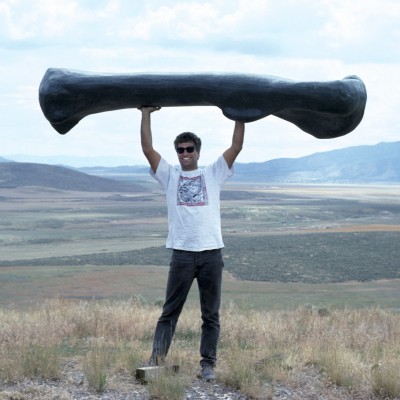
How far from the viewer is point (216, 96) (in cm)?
639

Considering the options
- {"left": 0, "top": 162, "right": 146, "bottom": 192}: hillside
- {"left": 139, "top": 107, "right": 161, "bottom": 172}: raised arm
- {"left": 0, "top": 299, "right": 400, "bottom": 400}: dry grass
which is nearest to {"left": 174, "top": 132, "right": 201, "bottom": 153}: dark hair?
{"left": 139, "top": 107, "right": 161, "bottom": 172}: raised arm

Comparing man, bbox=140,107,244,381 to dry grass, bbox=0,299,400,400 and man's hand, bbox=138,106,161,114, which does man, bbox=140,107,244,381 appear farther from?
dry grass, bbox=0,299,400,400

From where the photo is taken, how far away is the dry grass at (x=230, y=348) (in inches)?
250

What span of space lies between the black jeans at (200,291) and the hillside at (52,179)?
110 metres

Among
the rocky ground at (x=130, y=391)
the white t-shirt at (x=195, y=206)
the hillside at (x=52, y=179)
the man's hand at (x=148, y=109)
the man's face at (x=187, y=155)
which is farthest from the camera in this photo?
the hillside at (x=52, y=179)

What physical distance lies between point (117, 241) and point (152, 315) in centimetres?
3242

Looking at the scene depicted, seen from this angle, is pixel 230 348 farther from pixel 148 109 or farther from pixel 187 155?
pixel 148 109

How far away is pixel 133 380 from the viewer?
254 inches

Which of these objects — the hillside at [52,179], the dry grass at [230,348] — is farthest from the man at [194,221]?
the hillside at [52,179]

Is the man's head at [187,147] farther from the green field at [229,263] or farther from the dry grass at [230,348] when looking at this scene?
the green field at [229,263]

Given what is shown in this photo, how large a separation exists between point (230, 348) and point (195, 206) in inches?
96.7

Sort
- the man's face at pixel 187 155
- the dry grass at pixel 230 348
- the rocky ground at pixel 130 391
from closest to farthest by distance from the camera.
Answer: the rocky ground at pixel 130 391
the man's face at pixel 187 155
the dry grass at pixel 230 348

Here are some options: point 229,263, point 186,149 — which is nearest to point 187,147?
point 186,149

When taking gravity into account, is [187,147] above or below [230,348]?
above
